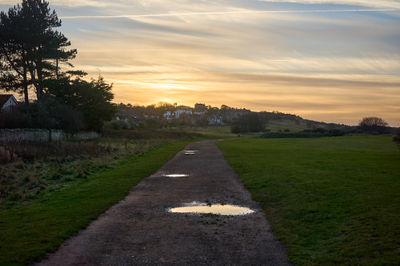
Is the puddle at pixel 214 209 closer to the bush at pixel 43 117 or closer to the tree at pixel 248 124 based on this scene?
the bush at pixel 43 117

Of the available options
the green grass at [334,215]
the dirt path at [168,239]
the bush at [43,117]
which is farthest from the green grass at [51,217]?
the bush at [43,117]

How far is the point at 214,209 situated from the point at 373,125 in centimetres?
10502

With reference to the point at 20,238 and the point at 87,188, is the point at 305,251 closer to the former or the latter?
the point at 20,238

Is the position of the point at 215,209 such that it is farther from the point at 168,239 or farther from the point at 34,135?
the point at 34,135

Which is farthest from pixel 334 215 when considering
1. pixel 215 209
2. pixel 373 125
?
pixel 373 125

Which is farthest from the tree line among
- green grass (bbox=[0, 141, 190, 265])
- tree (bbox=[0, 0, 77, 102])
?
green grass (bbox=[0, 141, 190, 265])

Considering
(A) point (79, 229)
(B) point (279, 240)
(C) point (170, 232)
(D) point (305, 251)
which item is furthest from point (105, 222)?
(D) point (305, 251)

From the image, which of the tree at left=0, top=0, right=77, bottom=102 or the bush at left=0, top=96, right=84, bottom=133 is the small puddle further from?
the tree at left=0, top=0, right=77, bottom=102

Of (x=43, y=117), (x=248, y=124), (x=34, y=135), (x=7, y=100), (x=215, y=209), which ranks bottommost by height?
(x=215, y=209)

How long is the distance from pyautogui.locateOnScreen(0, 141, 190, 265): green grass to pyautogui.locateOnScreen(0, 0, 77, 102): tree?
123ft

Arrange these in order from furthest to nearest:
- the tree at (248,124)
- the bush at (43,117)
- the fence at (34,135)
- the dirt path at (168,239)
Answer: the tree at (248,124) → the bush at (43,117) → the fence at (34,135) → the dirt path at (168,239)

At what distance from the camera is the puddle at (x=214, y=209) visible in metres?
12.0

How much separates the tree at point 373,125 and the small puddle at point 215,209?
330ft

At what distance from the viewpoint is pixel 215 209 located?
1247 cm
